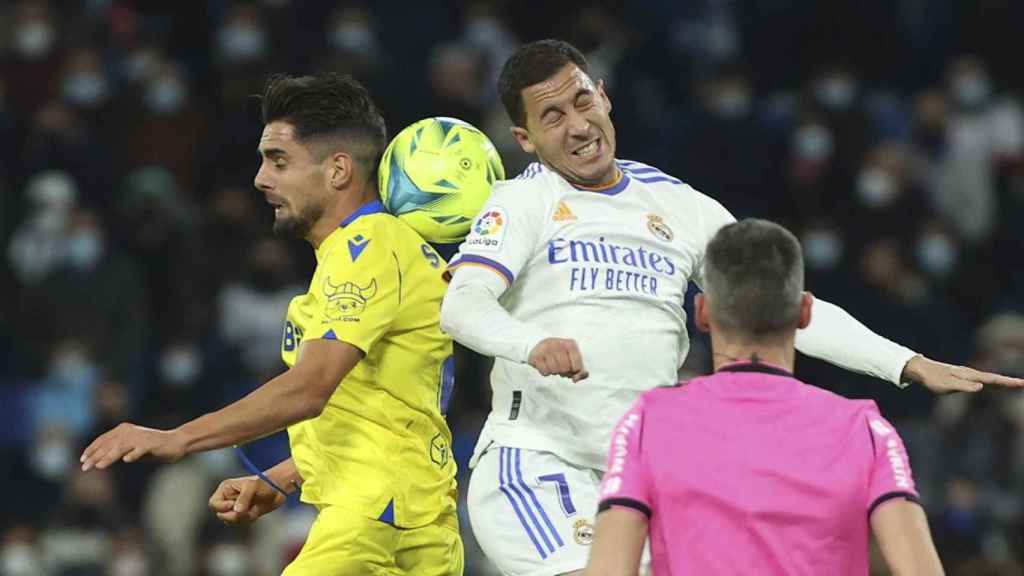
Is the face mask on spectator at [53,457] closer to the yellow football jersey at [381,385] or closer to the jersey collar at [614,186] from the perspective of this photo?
the yellow football jersey at [381,385]

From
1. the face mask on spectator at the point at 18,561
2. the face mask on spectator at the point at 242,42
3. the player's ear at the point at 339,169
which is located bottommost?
the face mask on spectator at the point at 18,561

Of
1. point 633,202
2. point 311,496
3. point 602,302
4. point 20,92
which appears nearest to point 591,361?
point 602,302

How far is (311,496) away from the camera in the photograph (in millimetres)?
5867

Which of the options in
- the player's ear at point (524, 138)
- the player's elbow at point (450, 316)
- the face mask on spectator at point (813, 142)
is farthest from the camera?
the face mask on spectator at point (813, 142)

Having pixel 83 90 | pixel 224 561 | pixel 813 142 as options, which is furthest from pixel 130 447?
pixel 813 142

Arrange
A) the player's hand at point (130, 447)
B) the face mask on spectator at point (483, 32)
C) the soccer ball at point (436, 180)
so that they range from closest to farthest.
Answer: the player's hand at point (130, 447), the soccer ball at point (436, 180), the face mask on spectator at point (483, 32)

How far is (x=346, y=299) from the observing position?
18.5 feet

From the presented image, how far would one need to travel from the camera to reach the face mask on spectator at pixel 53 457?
512 inches

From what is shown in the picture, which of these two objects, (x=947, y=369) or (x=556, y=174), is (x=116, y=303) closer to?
→ (x=556, y=174)

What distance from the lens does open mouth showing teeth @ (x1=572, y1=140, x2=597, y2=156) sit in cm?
582

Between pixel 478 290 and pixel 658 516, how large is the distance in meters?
1.40

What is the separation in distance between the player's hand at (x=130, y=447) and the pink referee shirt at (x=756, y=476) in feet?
4.96

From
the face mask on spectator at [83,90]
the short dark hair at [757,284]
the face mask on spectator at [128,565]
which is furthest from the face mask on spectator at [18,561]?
the short dark hair at [757,284]

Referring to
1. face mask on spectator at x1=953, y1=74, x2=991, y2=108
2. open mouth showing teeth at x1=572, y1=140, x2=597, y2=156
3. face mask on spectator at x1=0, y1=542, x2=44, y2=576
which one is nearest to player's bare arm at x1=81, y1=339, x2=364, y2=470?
open mouth showing teeth at x1=572, y1=140, x2=597, y2=156
